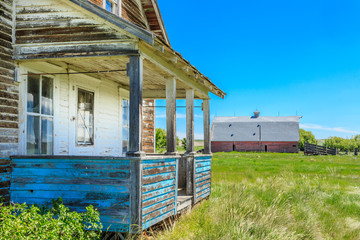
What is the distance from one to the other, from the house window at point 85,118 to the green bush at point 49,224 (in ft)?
9.26

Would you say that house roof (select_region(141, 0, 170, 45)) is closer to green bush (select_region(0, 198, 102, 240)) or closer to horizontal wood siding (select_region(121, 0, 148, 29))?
horizontal wood siding (select_region(121, 0, 148, 29))

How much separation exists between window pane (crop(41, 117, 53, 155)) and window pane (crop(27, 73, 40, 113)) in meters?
0.33

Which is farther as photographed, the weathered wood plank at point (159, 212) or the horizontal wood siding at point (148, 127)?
A: the horizontal wood siding at point (148, 127)

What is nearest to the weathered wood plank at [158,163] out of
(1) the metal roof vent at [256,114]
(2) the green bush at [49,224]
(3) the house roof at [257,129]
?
(2) the green bush at [49,224]

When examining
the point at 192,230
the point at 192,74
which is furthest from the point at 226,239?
the point at 192,74

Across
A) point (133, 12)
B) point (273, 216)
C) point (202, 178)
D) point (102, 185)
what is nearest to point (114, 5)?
point (133, 12)

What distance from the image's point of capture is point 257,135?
75188 mm

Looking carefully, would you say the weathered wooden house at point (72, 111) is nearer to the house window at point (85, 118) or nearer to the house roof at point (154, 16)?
the house window at point (85, 118)

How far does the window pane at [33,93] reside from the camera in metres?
7.13

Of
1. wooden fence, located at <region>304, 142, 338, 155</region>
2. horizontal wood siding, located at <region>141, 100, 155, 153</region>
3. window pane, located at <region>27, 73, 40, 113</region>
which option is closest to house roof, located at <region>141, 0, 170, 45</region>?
horizontal wood siding, located at <region>141, 100, 155, 153</region>

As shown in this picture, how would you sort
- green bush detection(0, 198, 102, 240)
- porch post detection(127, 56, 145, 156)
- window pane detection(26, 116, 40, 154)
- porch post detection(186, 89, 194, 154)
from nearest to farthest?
green bush detection(0, 198, 102, 240) → porch post detection(127, 56, 145, 156) → window pane detection(26, 116, 40, 154) → porch post detection(186, 89, 194, 154)

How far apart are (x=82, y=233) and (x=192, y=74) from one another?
4.62 m

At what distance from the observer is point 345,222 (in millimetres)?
9773

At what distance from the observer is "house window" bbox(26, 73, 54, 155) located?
711 cm
